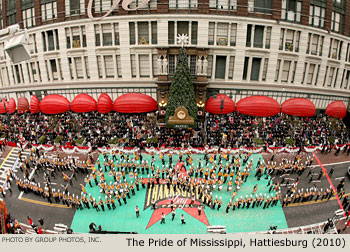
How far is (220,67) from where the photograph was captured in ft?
106

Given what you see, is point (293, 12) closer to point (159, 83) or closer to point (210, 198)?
point (159, 83)

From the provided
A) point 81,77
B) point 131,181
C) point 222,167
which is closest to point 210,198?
point 222,167

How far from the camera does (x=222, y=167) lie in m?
23.2

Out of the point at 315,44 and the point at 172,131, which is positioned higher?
the point at 315,44

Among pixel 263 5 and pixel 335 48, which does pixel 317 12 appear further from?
pixel 263 5

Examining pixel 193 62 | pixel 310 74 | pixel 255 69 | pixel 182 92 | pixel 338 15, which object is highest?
pixel 338 15

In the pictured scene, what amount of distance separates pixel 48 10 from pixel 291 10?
124 ft

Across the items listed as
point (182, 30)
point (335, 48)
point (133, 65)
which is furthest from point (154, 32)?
point (335, 48)

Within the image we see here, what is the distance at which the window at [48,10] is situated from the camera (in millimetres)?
33344

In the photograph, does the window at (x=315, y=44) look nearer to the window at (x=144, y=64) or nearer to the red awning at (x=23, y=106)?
the window at (x=144, y=64)

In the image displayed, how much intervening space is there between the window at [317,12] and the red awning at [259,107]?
15.4m

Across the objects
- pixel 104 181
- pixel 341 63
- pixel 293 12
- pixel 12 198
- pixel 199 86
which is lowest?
pixel 12 198

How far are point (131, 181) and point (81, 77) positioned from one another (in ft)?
73.0

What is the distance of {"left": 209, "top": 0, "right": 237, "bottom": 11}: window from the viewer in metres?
30.0
